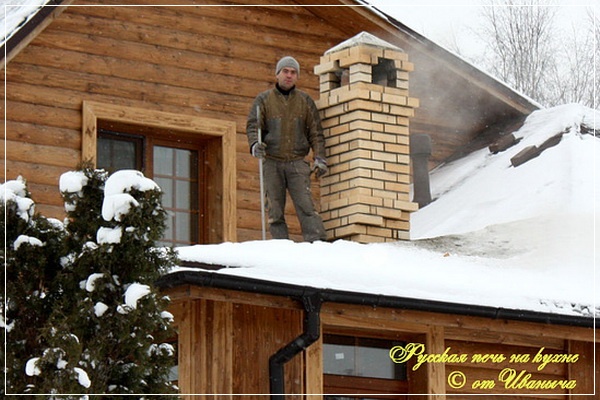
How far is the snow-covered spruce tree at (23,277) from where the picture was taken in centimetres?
1084

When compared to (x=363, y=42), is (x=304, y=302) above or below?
below

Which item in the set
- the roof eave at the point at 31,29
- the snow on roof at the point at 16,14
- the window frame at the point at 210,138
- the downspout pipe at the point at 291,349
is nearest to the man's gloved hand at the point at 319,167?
the window frame at the point at 210,138

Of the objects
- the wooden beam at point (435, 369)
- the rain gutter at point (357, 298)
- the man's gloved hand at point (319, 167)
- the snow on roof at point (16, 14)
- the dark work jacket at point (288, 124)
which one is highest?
the snow on roof at point (16, 14)

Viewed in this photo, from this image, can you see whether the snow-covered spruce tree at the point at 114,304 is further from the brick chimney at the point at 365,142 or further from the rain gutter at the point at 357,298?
the brick chimney at the point at 365,142

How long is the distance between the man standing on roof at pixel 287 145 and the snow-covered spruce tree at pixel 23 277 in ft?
18.3

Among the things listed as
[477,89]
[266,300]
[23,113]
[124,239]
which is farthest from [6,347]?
[477,89]

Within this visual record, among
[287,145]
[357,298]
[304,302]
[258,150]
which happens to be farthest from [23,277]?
[287,145]

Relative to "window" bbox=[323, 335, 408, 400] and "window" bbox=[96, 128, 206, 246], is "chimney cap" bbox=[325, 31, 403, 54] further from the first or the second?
"window" bbox=[323, 335, 408, 400]

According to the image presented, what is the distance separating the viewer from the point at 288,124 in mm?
16812

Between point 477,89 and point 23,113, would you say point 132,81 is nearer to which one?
point 23,113

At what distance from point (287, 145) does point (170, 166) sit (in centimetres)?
183

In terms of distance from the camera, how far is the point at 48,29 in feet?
56.3

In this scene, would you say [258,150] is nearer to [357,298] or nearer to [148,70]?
[148,70]

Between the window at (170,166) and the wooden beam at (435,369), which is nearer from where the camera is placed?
the wooden beam at (435,369)
